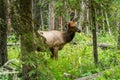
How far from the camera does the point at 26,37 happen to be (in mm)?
7078

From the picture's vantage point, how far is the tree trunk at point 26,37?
6949 mm

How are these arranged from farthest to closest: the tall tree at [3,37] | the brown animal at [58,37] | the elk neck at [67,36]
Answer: the elk neck at [67,36], the brown animal at [58,37], the tall tree at [3,37]

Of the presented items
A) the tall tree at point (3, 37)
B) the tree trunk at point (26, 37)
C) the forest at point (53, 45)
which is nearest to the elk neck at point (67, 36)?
the forest at point (53, 45)

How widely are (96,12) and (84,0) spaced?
0.58 meters

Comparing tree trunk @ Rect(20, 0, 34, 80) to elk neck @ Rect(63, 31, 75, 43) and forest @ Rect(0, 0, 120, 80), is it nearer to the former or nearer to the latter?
forest @ Rect(0, 0, 120, 80)

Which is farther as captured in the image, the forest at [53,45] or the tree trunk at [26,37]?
the forest at [53,45]

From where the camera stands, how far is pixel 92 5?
10930 mm

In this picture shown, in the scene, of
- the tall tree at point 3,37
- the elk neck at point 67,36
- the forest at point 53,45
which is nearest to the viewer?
the forest at point 53,45

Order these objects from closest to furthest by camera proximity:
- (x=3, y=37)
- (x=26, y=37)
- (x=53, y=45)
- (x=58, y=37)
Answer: (x=26, y=37) < (x=3, y=37) < (x=53, y=45) < (x=58, y=37)

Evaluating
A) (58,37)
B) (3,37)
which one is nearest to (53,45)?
(58,37)

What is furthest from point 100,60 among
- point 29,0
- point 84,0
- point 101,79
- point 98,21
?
point 29,0

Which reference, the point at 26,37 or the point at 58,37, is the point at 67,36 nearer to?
the point at 58,37

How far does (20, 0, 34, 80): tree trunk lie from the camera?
695cm

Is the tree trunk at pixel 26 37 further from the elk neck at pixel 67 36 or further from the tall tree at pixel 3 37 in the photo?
the elk neck at pixel 67 36
